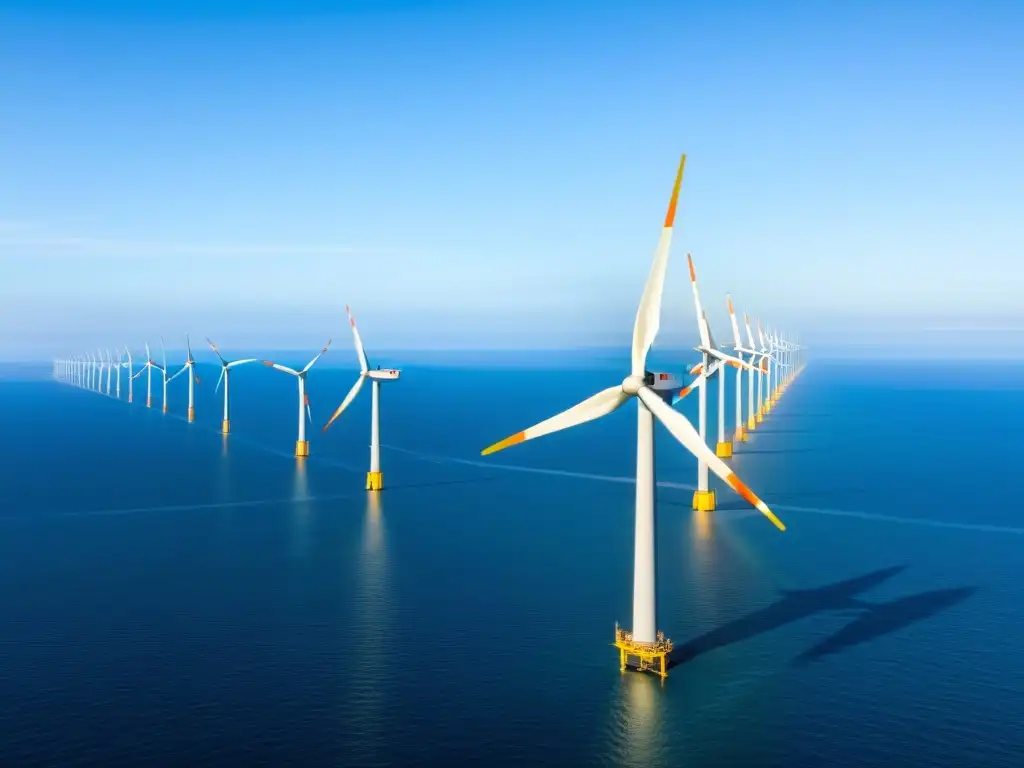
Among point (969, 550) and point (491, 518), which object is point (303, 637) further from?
point (969, 550)

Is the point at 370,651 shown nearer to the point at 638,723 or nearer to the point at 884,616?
the point at 638,723

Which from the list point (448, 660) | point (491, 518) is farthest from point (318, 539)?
point (448, 660)

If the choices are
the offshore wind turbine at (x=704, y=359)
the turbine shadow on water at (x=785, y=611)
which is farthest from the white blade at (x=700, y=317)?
the turbine shadow on water at (x=785, y=611)

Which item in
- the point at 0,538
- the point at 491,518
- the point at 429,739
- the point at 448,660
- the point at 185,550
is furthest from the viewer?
the point at 491,518

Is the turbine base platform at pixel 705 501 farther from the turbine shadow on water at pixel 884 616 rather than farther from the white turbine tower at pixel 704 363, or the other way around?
the turbine shadow on water at pixel 884 616

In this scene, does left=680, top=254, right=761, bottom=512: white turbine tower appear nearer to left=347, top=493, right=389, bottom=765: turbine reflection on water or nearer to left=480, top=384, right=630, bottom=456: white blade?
left=347, top=493, right=389, bottom=765: turbine reflection on water

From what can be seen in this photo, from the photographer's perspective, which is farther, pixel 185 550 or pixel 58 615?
→ pixel 185 550

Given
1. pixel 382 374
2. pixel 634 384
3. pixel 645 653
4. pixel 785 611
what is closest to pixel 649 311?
pixel 634 384
